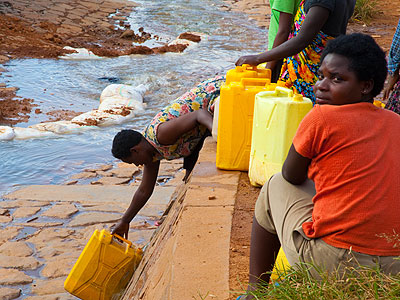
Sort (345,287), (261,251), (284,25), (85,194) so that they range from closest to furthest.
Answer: (345,287) → (261,251) → (284,25) → (85,194)

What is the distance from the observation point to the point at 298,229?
1.85 metres

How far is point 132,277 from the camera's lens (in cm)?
343

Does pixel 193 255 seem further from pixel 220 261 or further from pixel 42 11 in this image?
pixel 42 11

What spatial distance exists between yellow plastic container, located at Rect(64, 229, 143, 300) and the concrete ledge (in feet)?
0.36

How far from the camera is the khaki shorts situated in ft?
5.80

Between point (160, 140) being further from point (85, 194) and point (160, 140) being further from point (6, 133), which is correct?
point (6, 133)

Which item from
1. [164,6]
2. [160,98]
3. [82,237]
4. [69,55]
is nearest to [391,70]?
[82,237]

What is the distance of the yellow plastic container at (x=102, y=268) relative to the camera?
3.21 metres

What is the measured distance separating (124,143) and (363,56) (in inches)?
84.2

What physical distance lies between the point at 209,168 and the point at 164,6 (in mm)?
16664

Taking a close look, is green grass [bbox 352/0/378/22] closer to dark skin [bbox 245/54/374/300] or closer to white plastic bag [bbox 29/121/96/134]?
white plastic bag [bbox 29/121/96/134]

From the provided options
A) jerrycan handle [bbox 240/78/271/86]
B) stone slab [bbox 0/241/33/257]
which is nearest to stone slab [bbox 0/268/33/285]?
stone slab [bbox 0/241/33/257]

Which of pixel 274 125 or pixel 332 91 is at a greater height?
pixel 332 91

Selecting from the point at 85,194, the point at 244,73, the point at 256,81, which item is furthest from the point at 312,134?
the point at 85,194
